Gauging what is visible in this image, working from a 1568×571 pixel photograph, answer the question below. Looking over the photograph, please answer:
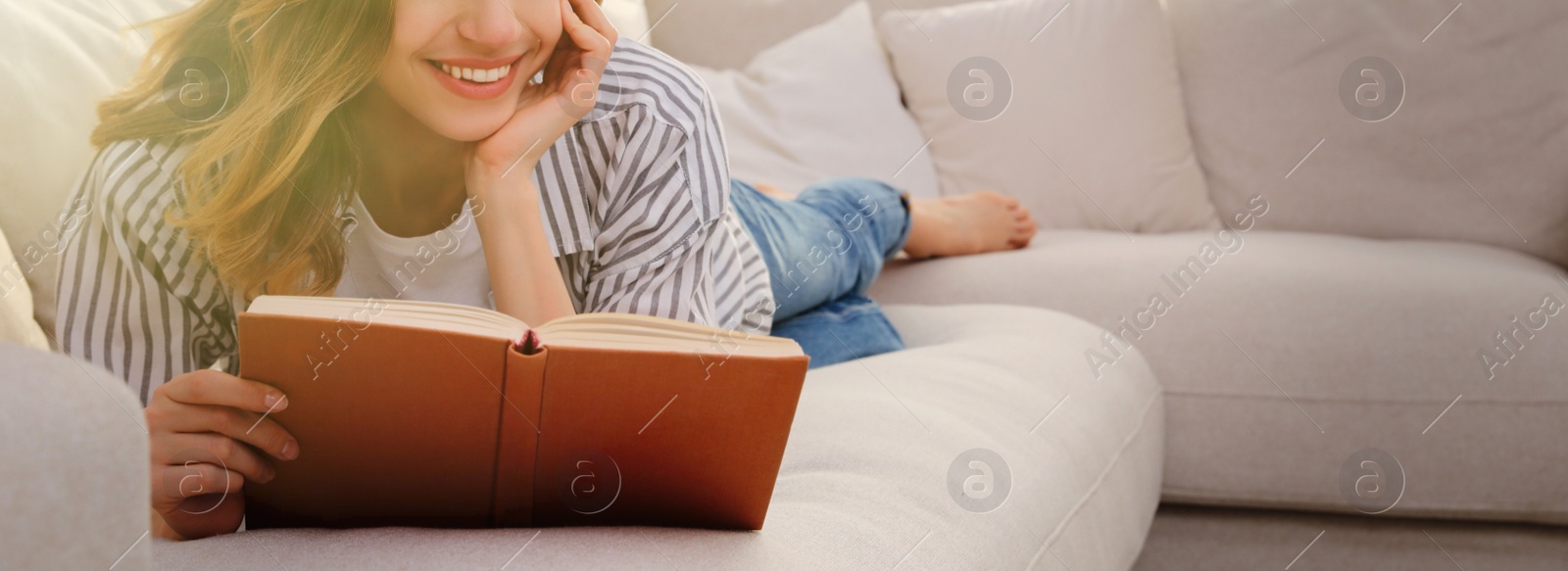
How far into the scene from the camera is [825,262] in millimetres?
1243

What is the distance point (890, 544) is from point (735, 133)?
129 centimetres

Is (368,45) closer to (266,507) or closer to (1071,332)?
(266,507)

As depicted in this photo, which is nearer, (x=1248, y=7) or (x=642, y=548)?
(x=642, y=548)

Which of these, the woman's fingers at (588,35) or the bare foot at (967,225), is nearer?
the woman's fingers at (588,35)

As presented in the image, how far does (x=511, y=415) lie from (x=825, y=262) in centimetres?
76

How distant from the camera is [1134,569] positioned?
1329 mm

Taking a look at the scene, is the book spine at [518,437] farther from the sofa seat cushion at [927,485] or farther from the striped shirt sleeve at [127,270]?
the striped shirt sleeve at [127,270]

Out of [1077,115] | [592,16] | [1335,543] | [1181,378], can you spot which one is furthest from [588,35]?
[1077,115]

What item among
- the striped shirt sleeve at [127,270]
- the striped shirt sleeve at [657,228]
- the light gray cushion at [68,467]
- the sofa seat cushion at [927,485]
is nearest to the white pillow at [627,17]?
the sofa seat cushion at [927,485]

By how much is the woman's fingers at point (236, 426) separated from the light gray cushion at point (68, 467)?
0.58 ft

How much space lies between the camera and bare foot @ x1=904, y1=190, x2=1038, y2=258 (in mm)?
1566

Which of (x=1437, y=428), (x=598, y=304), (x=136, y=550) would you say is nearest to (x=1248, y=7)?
(x=1437, y=428)

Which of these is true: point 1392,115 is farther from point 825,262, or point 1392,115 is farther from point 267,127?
point 267,127

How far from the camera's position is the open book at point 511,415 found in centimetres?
49
